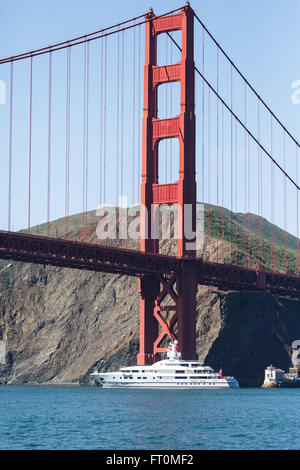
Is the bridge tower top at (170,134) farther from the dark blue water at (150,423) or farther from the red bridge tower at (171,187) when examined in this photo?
the dark blue water at (150,423)

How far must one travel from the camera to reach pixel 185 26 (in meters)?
112

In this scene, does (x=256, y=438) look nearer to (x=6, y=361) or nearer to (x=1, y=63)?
(x=1, y=63)

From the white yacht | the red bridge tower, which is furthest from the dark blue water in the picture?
the red bridge tower

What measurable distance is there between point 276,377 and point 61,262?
38479 mm

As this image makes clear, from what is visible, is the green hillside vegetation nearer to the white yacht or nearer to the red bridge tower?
the red bridge tower

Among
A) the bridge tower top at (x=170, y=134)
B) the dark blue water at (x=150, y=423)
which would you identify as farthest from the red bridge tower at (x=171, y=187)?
the dark blue water at (x=150, y=423)

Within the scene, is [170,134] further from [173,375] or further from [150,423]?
[150,423]

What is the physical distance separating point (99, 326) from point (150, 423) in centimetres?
8686

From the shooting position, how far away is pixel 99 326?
14662 cm

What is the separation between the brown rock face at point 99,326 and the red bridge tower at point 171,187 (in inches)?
618

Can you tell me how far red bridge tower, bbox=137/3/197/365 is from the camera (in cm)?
10981
